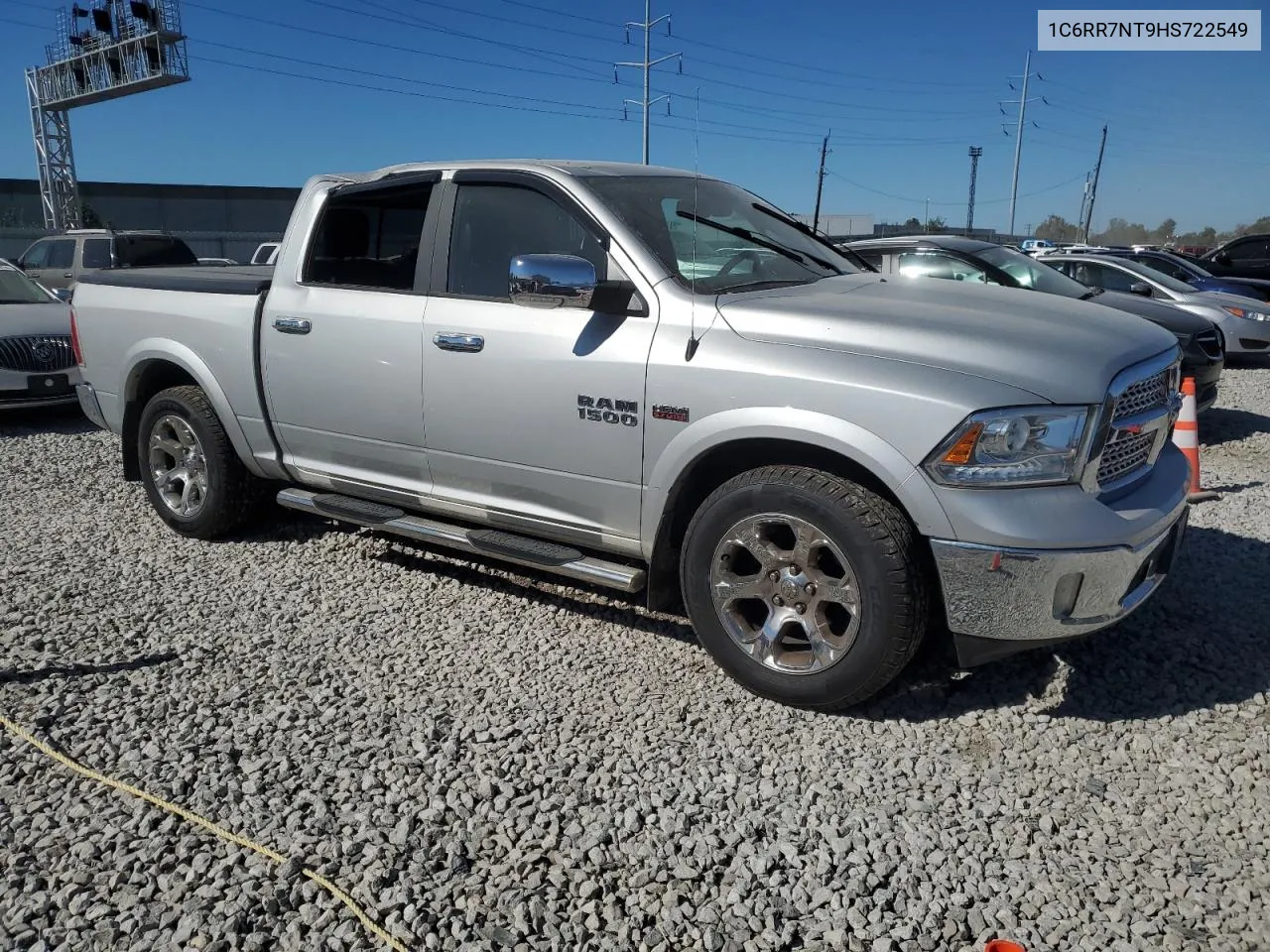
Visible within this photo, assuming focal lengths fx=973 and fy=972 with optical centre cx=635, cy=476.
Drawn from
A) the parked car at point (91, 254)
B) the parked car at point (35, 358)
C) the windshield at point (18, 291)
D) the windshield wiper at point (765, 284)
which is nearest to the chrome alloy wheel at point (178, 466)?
the windshield wiper at point (765, 284)

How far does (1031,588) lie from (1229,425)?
24.0 feet

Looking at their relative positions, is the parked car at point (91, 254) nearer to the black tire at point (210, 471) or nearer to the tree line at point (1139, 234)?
the black tire at point (210, 471)

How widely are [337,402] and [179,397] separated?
1.28m

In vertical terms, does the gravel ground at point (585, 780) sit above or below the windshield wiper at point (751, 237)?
below

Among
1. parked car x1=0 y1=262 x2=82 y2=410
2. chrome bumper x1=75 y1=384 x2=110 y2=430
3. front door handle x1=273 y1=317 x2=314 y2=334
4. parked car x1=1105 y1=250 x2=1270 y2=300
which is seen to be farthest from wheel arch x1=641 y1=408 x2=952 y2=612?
parked car x1=1105 y1=250 x2=1270 y2=300

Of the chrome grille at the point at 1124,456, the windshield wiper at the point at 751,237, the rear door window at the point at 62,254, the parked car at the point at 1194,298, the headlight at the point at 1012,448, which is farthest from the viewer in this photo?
the rear door window at the point at 62,254

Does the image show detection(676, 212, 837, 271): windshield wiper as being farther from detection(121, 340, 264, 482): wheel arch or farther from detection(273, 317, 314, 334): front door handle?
detection(121, 340, 264, 482): wheel arch

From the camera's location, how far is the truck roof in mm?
4199

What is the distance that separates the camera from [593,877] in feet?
8.64

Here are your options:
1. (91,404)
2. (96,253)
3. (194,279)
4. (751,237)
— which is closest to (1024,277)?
(751,237)

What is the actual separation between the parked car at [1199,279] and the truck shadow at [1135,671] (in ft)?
33.7

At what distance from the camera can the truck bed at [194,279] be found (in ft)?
16.5

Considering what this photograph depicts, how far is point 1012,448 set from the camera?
3.04 metres

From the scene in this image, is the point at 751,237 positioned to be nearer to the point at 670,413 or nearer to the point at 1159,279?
the point at 670,413
